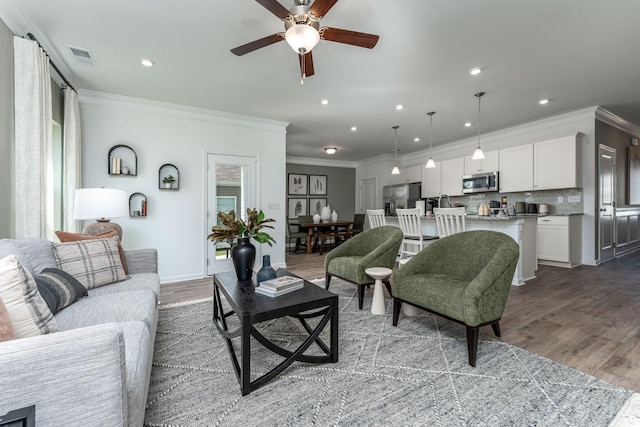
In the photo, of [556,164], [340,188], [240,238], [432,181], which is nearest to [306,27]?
[240,238]

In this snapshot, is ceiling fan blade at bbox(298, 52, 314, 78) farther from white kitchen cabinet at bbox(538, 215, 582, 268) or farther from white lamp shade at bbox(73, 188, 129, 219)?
white kitchen cabinet at bbox(538, 215, 582, 268)

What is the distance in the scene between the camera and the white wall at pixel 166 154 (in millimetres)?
3742

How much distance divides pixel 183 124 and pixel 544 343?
189 inches

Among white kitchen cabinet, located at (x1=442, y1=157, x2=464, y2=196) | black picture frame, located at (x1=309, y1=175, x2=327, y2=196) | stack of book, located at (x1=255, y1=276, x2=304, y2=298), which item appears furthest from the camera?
black picture frame, located at (x1=309, y1=175, x2=327, y2=196)

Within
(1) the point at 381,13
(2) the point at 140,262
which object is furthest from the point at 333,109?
(2) the point at 140,262

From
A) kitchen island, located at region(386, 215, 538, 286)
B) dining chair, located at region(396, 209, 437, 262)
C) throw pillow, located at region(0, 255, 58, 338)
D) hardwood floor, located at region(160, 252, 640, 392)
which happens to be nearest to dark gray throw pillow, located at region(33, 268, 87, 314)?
throw pillow, located at region(0, 255, 58, 338)

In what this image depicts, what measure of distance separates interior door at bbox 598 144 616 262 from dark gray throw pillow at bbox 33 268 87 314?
6859mm

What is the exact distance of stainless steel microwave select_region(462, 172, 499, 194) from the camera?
565 cm

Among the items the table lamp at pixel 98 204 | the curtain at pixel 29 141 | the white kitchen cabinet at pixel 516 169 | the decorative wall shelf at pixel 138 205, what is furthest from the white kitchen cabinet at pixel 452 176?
the curtain at pixel 29 141

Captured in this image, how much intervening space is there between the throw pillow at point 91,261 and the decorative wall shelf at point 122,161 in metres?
1.90

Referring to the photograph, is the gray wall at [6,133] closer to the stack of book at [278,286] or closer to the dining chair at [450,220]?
the stack of book at [278,286]

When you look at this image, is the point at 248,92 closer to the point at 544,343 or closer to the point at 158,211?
the point at 158,211

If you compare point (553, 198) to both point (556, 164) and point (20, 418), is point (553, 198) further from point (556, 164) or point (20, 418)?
point (20, 418)

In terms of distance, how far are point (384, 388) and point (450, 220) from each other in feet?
8.92
